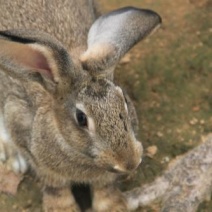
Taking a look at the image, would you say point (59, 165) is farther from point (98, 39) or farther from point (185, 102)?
point (185, 102)

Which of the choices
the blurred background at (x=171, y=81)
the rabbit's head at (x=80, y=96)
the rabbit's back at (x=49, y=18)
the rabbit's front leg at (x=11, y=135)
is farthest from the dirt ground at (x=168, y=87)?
the rabbit's back at (x=49, y=18)

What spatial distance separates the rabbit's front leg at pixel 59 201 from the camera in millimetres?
4180

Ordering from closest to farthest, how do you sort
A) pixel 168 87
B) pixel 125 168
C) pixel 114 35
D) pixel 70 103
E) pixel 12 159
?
pixel 125 168 → pixel 70 103 → pixel 114 35 → pixel 12 159 → pixel 168 87

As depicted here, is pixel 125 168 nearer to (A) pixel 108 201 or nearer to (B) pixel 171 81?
(A) pixel 108 201

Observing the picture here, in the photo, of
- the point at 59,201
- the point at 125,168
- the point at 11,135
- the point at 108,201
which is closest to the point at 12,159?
the point at 11,135

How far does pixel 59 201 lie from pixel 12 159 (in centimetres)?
51

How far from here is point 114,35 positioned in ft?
12.9

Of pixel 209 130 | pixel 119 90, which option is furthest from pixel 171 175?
pixel 119 90

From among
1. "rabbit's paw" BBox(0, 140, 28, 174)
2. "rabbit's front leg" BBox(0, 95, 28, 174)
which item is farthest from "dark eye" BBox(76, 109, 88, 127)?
"rabbit's paw" BBox(0, 140, 28, 174)

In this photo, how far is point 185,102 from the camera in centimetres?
477

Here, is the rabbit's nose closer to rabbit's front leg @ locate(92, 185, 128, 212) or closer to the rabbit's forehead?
the rabbit's forehead

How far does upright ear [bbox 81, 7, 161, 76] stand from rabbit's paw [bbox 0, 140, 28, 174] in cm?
97

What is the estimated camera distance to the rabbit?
11.6 feet

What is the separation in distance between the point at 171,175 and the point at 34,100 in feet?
3.27
